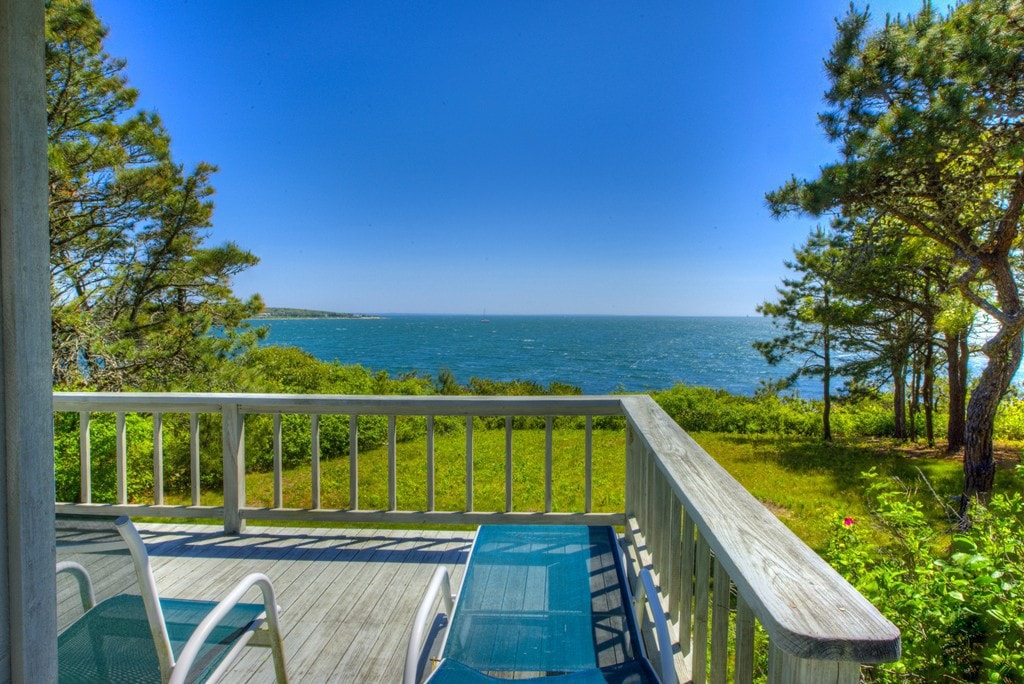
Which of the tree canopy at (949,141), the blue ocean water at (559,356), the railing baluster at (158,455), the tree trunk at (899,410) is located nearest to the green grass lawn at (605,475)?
the tree trunk at (899,410)

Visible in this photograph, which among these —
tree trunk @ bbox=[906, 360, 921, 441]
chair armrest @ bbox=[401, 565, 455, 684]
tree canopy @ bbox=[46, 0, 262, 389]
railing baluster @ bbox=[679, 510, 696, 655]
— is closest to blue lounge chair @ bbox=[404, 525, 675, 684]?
chair armrest @ bbox=[401, 565, 455, 684]

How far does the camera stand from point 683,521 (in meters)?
1.41

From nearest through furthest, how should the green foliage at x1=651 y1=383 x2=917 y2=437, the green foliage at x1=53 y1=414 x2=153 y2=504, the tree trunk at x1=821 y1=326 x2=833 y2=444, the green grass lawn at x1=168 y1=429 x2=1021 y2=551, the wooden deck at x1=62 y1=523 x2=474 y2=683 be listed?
the wooden deck at x1=62 y1=523 x2=474 y2=683, the green foliage at x1=53 y1=414 x2=153 y2=504, the green grass lawn at x1=168 y1=429 x2=1021 y2=551, the tree trunk at x1=821 y1=326 x2=833 y2=444, the green foliage at x1=651 y1=383 x2=917 y2=437

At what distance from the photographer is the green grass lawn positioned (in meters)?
5.66

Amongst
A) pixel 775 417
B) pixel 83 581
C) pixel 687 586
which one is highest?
pixel 83 581

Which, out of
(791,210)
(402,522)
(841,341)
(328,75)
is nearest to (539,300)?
(328,75)

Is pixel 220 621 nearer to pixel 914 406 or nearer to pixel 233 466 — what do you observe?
pixel 233 466

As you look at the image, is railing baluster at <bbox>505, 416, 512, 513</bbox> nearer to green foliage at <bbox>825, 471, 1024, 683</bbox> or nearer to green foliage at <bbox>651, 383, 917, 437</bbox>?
green foliage at <bbox>825, 471, 1024, 683</bbox>

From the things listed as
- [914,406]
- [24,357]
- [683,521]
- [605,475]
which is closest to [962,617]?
[683,521]

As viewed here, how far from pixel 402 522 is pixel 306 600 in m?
0.66

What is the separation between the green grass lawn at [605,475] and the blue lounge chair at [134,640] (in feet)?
12.5

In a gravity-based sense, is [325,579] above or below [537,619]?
below

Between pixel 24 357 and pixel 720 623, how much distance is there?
1282 millimetres

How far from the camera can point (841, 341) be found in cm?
1004
